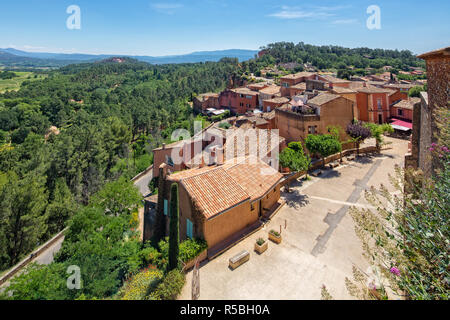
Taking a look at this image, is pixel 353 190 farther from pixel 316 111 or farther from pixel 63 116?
pixel 63 116

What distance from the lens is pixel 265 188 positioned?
57.3ft

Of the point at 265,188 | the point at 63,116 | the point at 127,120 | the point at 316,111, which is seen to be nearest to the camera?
the point at 265,188

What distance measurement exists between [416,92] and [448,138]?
59.8m

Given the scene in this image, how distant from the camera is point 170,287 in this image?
→ 37.2 feet

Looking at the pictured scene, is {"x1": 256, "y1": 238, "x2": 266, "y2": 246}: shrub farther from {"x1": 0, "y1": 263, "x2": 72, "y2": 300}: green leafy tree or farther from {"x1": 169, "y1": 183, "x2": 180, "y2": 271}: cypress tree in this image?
{"x1": 0, "y1": 263, "x2": 72, "y2": 300}: green leafy tree

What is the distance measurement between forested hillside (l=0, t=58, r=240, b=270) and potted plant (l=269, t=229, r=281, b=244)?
28.7 meters

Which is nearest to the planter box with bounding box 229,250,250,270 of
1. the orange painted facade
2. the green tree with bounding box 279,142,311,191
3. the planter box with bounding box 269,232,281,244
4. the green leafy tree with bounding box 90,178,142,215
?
the planter box with bounding box 269,232,281,244

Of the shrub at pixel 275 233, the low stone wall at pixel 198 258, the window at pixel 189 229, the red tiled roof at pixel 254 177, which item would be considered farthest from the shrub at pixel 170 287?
the red tiled roof at pixel 254 177

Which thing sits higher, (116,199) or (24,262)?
(116,199)

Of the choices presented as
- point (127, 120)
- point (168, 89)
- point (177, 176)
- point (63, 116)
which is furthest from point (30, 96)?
point (177, 176)

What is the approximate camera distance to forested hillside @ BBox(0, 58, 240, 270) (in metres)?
27.8

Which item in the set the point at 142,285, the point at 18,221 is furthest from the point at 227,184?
the point at 18,221

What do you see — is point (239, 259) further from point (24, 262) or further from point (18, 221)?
point (18, 221)

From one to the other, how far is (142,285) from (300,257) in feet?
30.0
